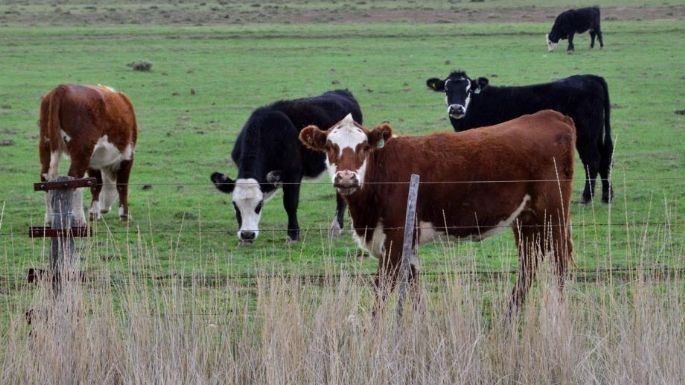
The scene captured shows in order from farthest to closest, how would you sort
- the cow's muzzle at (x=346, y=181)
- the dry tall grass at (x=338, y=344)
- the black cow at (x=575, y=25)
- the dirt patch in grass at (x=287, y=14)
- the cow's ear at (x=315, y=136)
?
the dirt patch in grass at (x=287, y=14) → the black cow at (x=575, y=25) → the cow's ear at (x=315, y=136) → the cow's muzzle at (x=346, y=181) → the dry tall grass at (x=338, y=344)

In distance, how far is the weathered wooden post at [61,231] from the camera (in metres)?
7.44

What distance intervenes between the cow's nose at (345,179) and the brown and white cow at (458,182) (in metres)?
0.06

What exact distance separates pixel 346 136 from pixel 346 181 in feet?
1.62

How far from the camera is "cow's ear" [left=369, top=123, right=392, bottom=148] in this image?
8.97 meters

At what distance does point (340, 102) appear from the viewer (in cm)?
1443

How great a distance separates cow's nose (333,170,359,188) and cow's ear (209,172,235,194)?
4128mm

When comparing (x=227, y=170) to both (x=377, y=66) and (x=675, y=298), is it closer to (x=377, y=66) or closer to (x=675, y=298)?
(x=675, y=298)

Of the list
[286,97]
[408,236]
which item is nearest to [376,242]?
[408,236]

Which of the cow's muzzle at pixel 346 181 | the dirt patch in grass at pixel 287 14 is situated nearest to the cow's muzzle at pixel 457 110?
the cow's muzzle at pixel 346 181

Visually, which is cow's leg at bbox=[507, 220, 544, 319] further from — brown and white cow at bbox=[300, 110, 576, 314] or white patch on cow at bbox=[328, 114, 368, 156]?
white patch on cow at bbox=[328, 114, 368, 156]

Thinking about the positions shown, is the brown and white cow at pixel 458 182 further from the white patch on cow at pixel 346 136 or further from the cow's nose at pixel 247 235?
the cow's nose at pixel 247 235

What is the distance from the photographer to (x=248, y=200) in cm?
1252

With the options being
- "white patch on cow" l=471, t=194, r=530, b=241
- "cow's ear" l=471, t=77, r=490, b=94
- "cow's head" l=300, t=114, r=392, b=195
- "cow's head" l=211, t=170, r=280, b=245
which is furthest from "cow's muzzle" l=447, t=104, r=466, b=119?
"cow's head" l=300, t=114, r=392, b=195

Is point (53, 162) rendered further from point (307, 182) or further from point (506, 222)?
point (506, 222)
